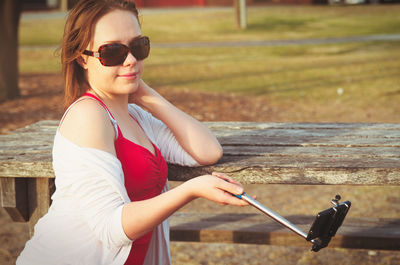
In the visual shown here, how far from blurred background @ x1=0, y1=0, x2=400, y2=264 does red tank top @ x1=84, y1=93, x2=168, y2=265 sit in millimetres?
664

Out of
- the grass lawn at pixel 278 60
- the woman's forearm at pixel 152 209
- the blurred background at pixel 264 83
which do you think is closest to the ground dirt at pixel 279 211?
the blurred background at pixel 264 83

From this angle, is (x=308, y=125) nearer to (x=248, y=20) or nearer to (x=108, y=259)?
(x=108, y=259)

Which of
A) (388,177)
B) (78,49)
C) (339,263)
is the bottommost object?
(339,263)

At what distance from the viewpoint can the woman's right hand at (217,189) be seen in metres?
1.89

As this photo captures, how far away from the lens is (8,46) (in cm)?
970

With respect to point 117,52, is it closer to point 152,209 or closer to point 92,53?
point 92,53

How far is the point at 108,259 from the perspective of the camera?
209cm

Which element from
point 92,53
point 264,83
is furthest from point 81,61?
point 264,83

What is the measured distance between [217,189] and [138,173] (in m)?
0.46

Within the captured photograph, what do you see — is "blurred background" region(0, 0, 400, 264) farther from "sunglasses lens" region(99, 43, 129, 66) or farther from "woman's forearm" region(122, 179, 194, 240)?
"woman's forearm" region(122, 179, 194, 240)

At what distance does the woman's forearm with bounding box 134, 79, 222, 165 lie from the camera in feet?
8.40

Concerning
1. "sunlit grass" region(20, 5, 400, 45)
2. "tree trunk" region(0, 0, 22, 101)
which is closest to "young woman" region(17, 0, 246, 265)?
"tree trunk" region(0, 0, 22, 101)

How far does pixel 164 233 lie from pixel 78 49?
35.5 inches

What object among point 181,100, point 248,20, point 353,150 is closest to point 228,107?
point 181,100
